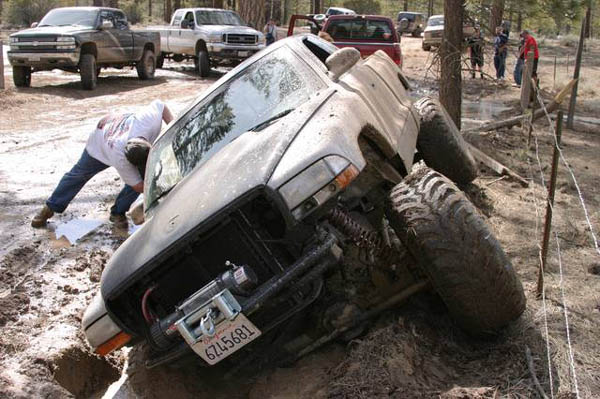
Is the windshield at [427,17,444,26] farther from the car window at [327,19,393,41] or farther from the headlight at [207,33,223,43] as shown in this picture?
the car window at [327,19,393,41]

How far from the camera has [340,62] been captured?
4.77m

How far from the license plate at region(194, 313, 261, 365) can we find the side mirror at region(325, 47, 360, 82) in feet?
7.17

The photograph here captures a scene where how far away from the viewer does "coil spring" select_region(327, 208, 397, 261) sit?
3.77 m

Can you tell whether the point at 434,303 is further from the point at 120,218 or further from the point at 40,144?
the point at 40,144

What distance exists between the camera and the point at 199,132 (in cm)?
457

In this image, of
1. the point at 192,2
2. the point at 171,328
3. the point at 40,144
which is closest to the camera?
the point at 171,328

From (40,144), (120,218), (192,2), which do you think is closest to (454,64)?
(120,218)

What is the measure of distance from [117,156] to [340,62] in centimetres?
227

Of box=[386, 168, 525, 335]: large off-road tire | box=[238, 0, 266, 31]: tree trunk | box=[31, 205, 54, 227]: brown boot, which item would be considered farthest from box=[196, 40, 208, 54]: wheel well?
box=[386, 168, 525, 335]: large off-road tire

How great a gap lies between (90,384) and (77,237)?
7.85ft

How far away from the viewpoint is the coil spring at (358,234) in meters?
3.77

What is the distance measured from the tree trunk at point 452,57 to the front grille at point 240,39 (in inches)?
419

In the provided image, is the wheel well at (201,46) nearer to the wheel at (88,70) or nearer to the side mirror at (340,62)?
the wheel at (88,70)

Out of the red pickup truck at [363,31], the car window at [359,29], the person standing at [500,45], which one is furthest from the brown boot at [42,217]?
the car window at [359,29]
